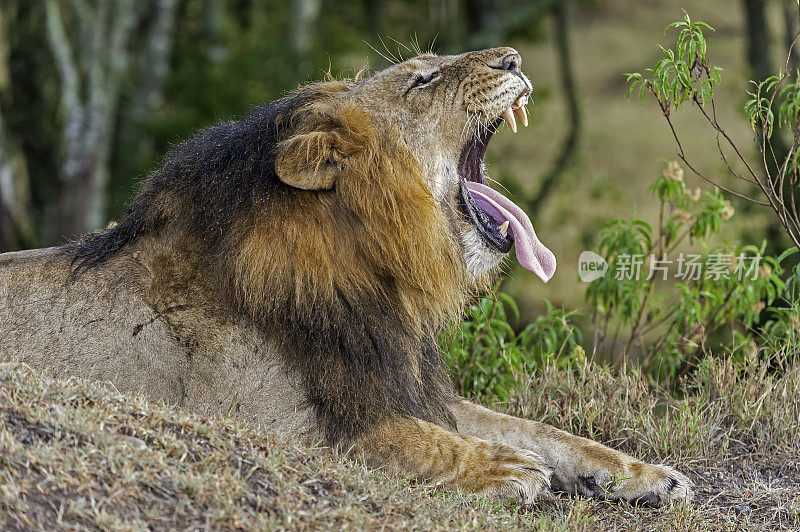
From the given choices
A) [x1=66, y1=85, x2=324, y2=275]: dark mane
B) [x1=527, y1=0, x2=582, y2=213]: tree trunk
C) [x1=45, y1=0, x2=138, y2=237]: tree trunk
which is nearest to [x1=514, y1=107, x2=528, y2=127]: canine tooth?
[x1=66, y1=85, x2=324, y2=275]: dark mane

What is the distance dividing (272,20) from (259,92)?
6012mm

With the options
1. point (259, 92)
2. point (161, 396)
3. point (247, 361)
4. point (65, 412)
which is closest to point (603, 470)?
point (247, 361)

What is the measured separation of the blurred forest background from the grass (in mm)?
5614

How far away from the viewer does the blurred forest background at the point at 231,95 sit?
12531 mm

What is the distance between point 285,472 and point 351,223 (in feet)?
3.13

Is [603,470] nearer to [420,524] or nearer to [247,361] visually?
[420,524]

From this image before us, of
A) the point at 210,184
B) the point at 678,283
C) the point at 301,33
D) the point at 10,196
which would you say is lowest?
the point at 678,283

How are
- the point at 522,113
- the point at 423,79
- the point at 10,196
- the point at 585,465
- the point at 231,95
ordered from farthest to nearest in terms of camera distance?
the point at 231,95, the point at 10,196, the point at 522,113, the point at 423,79, the point at 585,465

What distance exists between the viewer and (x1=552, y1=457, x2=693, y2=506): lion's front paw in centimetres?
373

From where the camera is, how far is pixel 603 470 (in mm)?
3818

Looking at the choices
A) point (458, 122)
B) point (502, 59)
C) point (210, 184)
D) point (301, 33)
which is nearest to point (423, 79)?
point (458, 122)

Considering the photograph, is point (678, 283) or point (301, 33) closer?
point (678, 283)

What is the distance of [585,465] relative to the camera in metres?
3.86

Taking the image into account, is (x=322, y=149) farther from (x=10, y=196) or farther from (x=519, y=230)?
(x=10, y=196)
